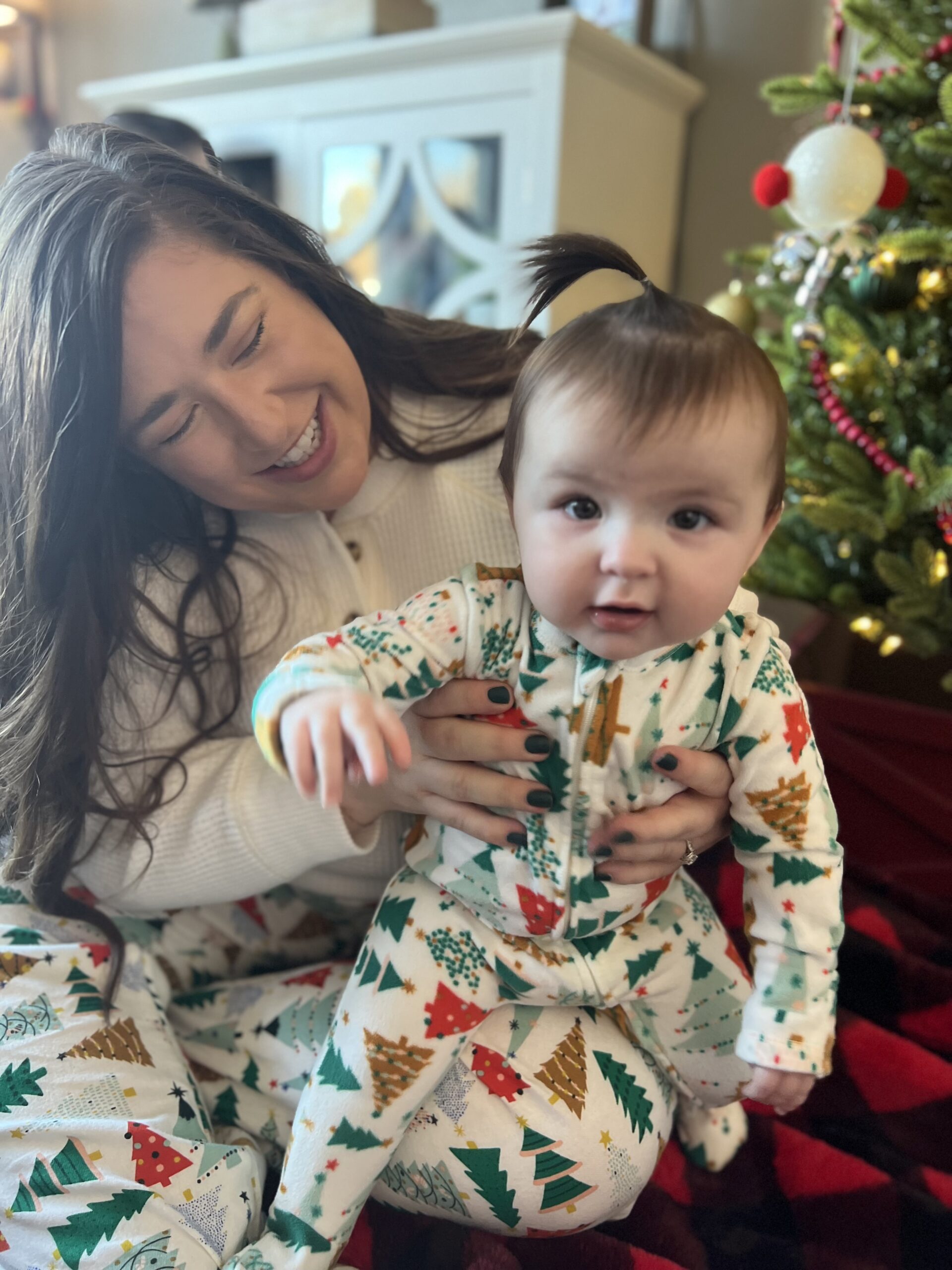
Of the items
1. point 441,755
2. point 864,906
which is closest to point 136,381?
point 441,755

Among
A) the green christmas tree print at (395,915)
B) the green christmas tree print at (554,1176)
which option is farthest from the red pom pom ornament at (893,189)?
the green christmas tree print at (554,1176)

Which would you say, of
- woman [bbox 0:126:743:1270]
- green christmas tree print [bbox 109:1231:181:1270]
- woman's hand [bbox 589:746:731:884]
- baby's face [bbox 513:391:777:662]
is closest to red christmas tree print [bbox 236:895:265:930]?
woman [bbox 0:126:743:1270]

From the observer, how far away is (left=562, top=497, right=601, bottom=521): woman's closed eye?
23.2 inches

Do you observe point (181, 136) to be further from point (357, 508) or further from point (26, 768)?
point (26, 768)

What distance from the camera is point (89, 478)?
2.37ft

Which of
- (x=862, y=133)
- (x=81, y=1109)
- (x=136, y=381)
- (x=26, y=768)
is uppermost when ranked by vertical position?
(x=862, y=133)

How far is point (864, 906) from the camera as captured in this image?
1.18 m

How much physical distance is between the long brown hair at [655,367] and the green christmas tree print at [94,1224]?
0.59 m

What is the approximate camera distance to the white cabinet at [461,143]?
1.72 meters

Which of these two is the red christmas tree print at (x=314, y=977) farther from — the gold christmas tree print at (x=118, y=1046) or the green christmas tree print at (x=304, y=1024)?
the gold christmas tree print at (x=118, y=1046)

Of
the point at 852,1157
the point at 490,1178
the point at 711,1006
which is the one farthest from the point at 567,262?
the point at 852,1157

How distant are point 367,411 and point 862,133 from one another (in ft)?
2.23

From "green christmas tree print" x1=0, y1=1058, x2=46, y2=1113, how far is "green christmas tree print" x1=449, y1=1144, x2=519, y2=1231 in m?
0.33

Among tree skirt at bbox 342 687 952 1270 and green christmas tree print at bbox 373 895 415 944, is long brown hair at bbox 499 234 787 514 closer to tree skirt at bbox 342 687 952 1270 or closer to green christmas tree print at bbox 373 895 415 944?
green christmas tree print at bbox 373 895 415 944
